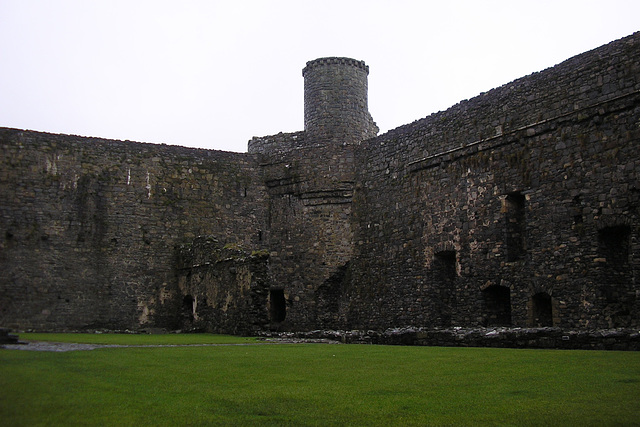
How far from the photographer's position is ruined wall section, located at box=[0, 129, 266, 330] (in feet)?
64.6

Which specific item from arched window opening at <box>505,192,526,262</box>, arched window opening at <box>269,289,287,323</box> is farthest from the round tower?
arched window opening at <box>505,192,526,262</box>

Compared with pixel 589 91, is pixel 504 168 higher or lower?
lower

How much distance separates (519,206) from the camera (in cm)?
1636

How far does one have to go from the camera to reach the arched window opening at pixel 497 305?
16531 mm

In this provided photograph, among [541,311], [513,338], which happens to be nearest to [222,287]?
[541,311]

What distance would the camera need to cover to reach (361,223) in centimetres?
2103

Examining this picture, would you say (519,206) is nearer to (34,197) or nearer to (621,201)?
(621,201)

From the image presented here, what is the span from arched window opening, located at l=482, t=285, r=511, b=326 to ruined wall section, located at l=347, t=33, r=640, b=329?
27 millimetres

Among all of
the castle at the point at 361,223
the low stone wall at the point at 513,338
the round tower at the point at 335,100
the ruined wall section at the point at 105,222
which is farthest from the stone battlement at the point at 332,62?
the low stone wall at the point at 513,338

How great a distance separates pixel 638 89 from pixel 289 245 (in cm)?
1119

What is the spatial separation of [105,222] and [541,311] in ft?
40.6

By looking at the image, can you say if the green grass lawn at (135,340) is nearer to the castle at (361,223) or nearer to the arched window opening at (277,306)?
the castle at (361,223)

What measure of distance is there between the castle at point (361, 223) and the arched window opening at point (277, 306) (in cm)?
4

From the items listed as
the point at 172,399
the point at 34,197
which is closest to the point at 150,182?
the point at 34,197
